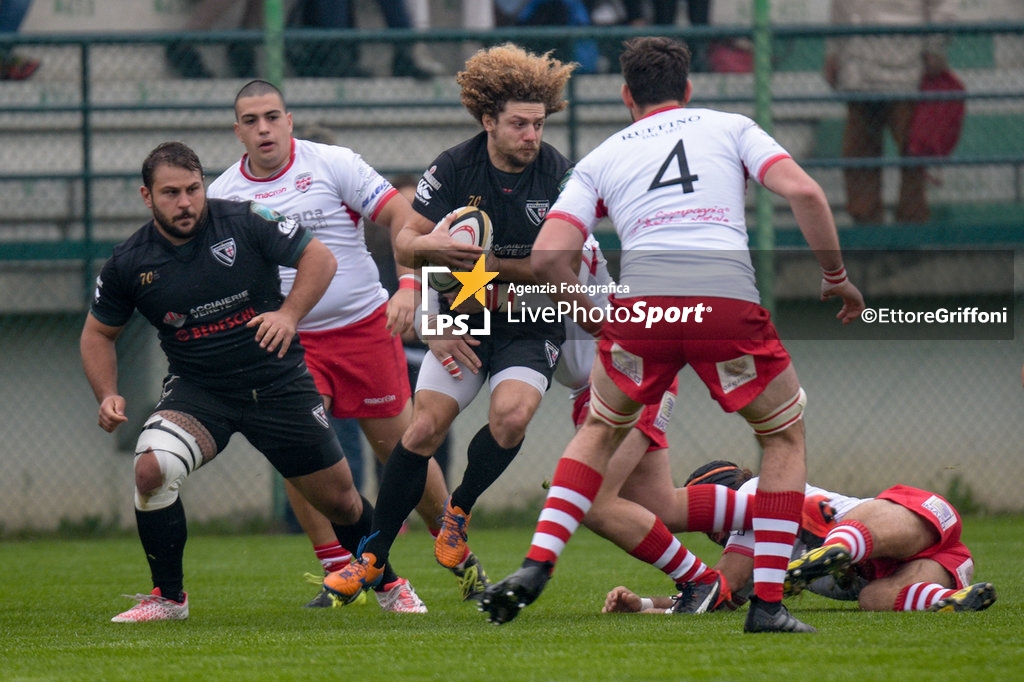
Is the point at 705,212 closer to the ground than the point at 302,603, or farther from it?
farther from it

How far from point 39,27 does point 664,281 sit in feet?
29.6

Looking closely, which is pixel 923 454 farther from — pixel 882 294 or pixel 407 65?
pixel 407 65

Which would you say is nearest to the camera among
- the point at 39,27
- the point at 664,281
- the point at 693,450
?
the point at 664,281

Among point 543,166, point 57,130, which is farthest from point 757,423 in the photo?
point 57,130

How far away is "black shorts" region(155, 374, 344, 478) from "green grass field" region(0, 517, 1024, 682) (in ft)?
2.12

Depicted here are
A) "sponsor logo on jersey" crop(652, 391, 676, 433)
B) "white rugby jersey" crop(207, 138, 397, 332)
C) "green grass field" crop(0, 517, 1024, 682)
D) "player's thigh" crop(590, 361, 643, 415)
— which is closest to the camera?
"green grass field" crop(0, 517, 1024, 682)

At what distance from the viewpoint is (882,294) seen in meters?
11.0

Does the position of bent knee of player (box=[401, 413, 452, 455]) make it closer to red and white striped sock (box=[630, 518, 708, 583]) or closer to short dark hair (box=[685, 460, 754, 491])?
red and white striped sock (box=[630, 518, 708, 583])

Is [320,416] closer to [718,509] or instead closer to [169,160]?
[169,160]

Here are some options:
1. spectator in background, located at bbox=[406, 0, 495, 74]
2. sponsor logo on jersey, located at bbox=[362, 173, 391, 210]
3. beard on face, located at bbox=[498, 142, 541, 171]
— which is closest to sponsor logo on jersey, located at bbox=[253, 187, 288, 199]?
sponsor logo on jersey, located at bbox=[362, 173, 391, 210]

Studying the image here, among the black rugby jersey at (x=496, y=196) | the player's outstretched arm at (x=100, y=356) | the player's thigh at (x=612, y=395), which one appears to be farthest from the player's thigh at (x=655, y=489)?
the player's outstretched arm at (x=100, y=356)

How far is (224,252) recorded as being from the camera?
543 cm

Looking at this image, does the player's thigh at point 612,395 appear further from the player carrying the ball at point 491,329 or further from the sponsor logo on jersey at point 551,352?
the sponsor logo on jersey at point 551,352

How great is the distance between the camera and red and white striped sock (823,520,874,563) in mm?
4848
